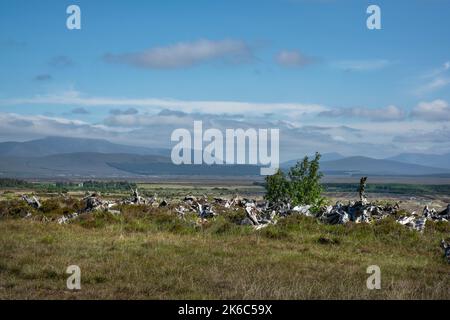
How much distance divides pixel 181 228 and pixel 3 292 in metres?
13.7

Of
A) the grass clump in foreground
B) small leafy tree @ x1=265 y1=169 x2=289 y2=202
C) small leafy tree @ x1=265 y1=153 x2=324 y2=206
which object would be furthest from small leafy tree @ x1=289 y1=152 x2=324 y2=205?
the grass clump in foreground

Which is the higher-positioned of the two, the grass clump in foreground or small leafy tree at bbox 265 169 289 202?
small leafy tree at bbox 265 169 289 202

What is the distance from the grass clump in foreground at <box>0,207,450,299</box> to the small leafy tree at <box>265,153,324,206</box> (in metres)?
15.0

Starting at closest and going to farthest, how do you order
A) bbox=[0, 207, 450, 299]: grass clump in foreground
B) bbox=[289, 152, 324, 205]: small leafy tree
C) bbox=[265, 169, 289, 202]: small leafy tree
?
bbox=[0, 207, 450, 299]: grass clump in foreground
bbox=[289, 152, 324, 205]: small leafy tree
bbox=[265, 169, 289, 202]: small leafy tree

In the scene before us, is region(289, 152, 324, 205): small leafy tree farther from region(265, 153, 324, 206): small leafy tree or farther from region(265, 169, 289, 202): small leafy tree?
region(265, 169, 289, 202): small leafy tree

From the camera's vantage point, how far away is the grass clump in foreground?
13766 mm

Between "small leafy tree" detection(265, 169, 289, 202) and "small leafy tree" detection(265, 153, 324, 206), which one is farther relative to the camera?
"small leafy tree" detection(265, 169, 289, 202)

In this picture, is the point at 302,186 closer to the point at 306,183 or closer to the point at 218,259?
the point at 306,183

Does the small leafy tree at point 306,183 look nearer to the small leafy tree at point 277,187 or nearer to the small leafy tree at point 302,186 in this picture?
the small leafy tree at point 302,186

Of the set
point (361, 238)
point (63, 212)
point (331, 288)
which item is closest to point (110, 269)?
point (331, 288)

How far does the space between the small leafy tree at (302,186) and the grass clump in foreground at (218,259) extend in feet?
49.3
